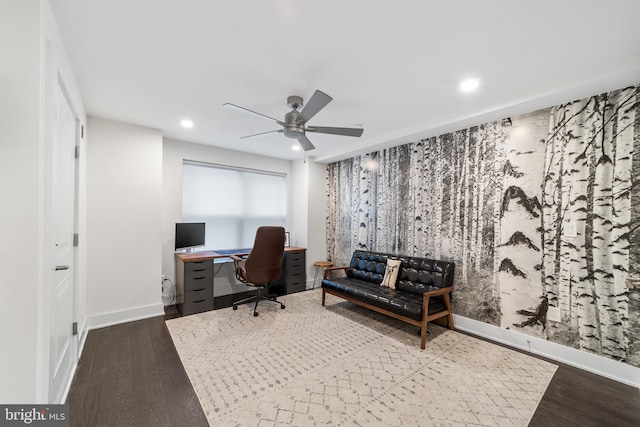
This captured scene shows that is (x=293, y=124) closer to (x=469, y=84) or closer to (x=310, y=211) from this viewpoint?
(x=469, y=84)

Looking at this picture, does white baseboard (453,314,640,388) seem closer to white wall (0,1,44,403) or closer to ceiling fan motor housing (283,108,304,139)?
ceiling fan motor housing (283,108,304,139)

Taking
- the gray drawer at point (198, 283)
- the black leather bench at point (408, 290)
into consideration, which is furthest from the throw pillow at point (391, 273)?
the gray drawer at point (198, 283)

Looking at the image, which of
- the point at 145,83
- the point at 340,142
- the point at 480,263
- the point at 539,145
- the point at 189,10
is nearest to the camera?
the point at 189,10

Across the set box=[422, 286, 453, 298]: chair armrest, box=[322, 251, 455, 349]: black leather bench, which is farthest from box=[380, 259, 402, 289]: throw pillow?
box=[422, 286, 453, 298]: chair armrest

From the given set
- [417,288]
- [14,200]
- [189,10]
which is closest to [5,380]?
[14,200]

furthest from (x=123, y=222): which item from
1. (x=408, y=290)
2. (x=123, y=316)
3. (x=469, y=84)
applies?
(x=469, y=84)

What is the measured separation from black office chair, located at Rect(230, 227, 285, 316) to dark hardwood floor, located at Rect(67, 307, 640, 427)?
1.25 meters

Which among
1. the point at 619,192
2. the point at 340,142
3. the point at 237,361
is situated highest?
the point at 340,142

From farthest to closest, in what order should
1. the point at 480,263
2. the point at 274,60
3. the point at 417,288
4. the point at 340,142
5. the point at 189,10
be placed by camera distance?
1. the point at 340,142
2. the point at 417,288
3. the point at 480,263
4. the point at 274,60
5. the point at 189,10

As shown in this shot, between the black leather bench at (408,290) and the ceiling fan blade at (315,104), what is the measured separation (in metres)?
2.22

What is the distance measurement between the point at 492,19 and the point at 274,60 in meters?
1.50

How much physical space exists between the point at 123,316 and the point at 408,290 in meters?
3.71

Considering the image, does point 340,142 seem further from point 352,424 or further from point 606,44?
point 352,424

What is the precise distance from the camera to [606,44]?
1.83 m
